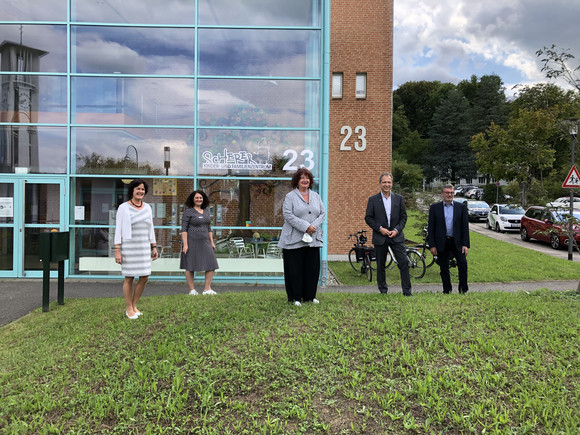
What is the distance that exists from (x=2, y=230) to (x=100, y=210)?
2193 mm

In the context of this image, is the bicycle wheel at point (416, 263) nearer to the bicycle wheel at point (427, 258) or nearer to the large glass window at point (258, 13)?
the bicycle wheel at point (427, 258)

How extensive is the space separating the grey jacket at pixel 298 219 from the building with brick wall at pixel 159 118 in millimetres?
4266

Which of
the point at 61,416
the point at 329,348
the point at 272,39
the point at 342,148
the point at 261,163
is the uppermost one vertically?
the point at 272,39

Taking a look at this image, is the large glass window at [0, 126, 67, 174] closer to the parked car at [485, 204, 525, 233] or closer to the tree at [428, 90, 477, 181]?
the parked car at [485, 204, 525, 233]

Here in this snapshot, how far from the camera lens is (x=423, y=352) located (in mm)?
3900

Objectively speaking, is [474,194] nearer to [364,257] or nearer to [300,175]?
[364,257]

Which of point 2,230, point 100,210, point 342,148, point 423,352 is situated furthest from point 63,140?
point 423,352

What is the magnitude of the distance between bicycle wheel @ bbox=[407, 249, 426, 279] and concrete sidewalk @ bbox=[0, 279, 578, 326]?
90cm

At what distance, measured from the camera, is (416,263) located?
36.2ft

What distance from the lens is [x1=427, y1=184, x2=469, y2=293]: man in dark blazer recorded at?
690 centimetres

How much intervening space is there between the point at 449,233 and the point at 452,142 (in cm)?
6417

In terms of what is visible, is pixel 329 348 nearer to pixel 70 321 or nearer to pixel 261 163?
pixel 70 321

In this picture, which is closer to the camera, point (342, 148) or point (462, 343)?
point (462, 343)

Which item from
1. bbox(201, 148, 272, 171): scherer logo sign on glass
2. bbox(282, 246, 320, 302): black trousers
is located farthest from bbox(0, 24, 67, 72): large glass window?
bbox(282, 246, 320, 302): black trousers
